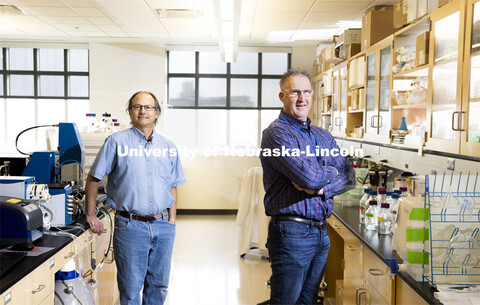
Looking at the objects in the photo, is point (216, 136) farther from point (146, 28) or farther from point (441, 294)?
point (441, 294)

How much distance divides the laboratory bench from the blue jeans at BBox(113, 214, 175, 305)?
24 centimetres

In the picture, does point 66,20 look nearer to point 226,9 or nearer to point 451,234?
point 226,9

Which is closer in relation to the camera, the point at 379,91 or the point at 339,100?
the point at 379,91

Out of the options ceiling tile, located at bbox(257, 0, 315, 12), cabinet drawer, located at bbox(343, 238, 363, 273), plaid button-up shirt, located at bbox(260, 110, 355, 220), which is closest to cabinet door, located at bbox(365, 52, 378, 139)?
ceiling tile, located at bbox(257, 0, 315, 12)

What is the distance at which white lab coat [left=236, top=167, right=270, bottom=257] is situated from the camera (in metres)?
4.77

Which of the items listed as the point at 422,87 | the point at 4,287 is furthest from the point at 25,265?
the point at 422,87

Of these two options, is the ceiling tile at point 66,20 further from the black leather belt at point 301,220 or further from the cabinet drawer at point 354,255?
the black leather belt at point 301,220

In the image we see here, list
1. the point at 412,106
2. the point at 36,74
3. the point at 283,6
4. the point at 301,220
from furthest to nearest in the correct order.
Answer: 1. the point at 36,74
2. the point at 283,6
3. the point at 412,106
4. the point at 301,220

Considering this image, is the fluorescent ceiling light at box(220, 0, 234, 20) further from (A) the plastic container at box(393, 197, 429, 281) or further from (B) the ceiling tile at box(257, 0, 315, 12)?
(A) the plastic container at box(393, 197, 429, 281)

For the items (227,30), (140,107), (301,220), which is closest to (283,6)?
(227,30)

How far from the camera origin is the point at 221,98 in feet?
24.8

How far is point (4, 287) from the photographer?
5.54ft

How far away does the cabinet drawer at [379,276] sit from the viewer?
6.98 ft

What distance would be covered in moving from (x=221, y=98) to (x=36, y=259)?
18.7ft
